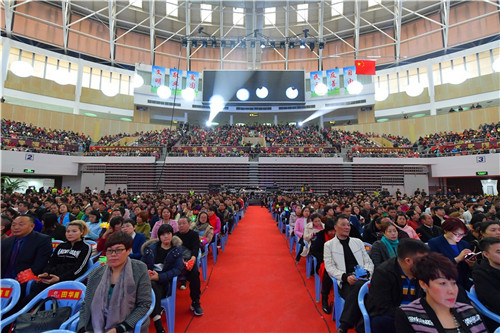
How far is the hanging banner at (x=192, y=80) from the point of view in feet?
81.4

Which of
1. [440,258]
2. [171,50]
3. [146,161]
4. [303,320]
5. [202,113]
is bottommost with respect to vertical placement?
[303,320]

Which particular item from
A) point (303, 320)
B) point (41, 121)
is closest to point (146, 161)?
point (41, 121)

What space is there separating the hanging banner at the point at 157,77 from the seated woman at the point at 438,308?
25736 mm

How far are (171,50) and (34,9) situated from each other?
11048mm

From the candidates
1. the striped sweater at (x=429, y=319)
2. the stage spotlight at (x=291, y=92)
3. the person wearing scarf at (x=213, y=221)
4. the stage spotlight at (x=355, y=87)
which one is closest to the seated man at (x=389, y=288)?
the striped sweater at (x=429, y=319)

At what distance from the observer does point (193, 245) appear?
347 cm

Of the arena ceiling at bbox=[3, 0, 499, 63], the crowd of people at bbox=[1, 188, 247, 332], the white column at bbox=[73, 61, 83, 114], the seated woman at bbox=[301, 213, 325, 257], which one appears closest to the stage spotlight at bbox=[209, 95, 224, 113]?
the arena ceiling at bbox=[3, 0, 499, 63]

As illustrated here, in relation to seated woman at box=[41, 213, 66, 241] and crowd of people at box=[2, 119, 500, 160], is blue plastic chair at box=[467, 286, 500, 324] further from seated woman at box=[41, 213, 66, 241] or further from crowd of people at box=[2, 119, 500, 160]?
crowd of people at box=[2, 119, 500, 160]

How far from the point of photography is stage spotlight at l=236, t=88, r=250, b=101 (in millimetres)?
23891

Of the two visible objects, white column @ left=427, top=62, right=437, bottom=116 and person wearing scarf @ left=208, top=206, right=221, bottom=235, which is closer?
person wearing scarf @ left=208, top=206, right=221, bottom=235

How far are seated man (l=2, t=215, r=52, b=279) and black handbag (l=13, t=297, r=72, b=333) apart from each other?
2.53ft

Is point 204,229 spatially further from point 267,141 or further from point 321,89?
point 321,89

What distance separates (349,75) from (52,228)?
25434 millimetres

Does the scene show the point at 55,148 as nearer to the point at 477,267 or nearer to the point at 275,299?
the point at 275,299
